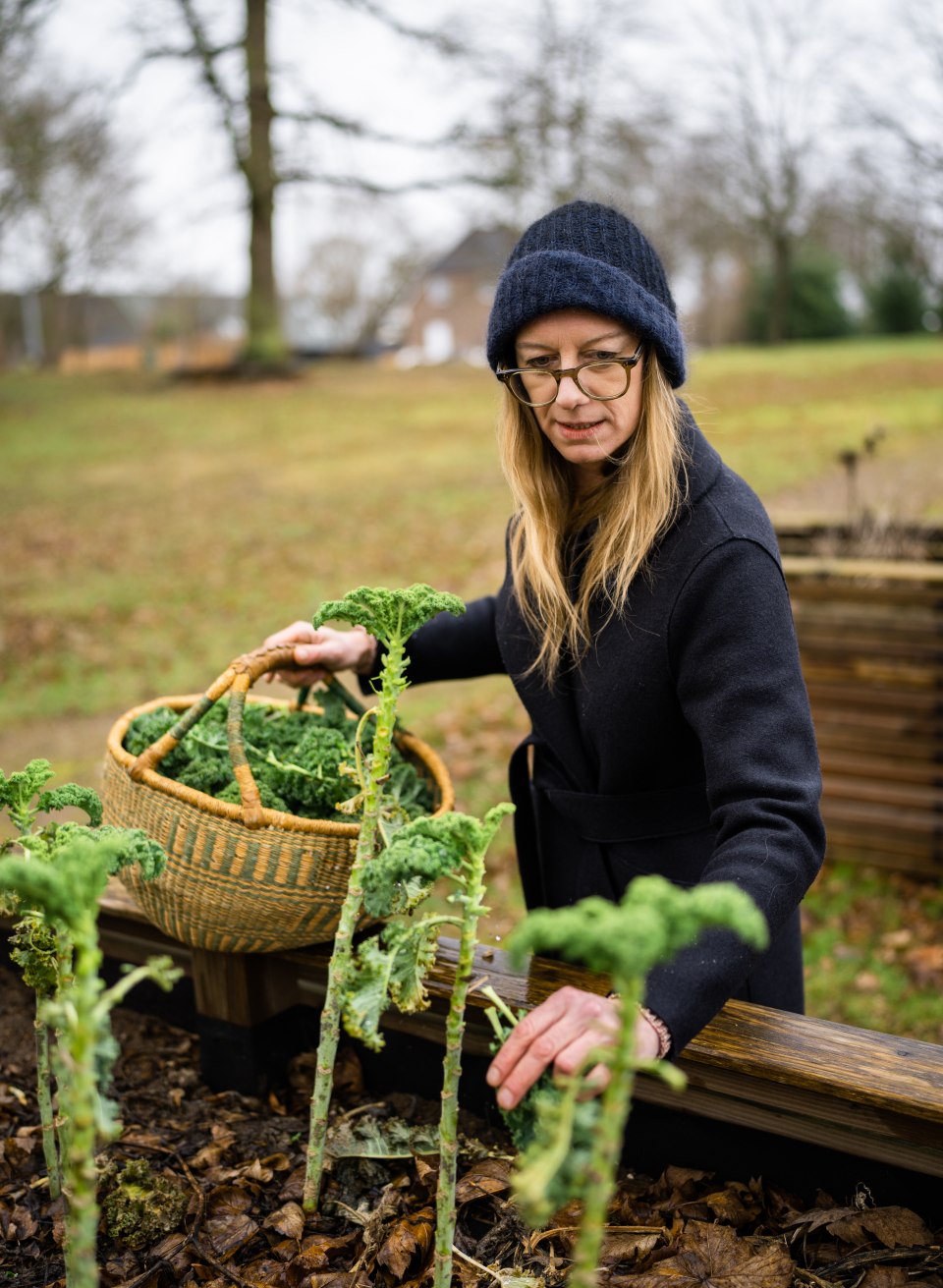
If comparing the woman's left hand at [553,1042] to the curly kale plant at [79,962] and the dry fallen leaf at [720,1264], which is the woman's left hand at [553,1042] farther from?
the dry fallen leaf at [720,1264]

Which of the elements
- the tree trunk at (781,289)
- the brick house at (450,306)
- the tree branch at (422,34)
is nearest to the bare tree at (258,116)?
the tree branch at (422,34)

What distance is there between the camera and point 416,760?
2.29m

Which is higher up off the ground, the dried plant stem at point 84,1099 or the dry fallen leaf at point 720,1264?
the dried plant stem at point 84,1099

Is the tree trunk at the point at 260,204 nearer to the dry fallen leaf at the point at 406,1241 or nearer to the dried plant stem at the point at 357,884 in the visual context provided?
the dried plant stem at the point at 357,884

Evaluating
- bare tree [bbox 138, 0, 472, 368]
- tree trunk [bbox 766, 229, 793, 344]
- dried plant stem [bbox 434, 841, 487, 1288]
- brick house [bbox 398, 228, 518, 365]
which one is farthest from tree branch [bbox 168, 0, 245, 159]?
brick house [bbox 398, 228, 518, 365]

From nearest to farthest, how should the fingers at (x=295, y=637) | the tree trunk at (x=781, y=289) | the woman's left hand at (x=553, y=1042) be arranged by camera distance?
the woman's left hand at (x=553, y=1042) → the fingers at (x=295, y=637) → the tree trunk at (x=781, y=289)

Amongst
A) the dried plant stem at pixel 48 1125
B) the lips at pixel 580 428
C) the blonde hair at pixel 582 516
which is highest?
the lips at pixel 580 428

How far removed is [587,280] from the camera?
72.9 inches

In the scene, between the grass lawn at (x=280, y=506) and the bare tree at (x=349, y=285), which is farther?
the bare tree at (x=349, y=285)

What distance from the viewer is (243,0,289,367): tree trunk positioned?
1933cm

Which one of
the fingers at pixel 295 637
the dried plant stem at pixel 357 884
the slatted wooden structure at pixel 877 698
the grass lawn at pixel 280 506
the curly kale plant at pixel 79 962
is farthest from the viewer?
the grass lawn at pixel 280 506

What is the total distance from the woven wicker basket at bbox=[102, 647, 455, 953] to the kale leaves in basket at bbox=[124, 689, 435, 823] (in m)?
0.14

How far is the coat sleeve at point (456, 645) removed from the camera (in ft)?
8.32

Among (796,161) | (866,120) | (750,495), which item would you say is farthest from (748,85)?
(750,495)
